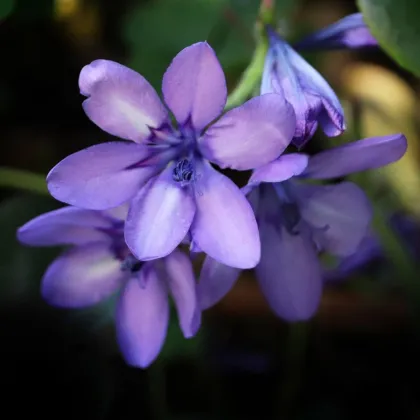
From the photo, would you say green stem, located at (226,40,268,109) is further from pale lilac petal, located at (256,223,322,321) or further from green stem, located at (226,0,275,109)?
pale lilac petal, located at (256,223,322,321)

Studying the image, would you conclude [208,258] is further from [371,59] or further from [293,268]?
[371,59]

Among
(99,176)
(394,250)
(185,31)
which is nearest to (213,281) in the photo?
(99,176)

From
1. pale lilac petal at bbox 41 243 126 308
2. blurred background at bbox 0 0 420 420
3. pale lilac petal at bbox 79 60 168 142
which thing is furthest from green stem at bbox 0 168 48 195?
pale lilac petal at bbox 79 60 168 142

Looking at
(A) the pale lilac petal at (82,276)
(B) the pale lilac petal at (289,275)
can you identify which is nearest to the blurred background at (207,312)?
(A) the pale lilac petal at (82,276)

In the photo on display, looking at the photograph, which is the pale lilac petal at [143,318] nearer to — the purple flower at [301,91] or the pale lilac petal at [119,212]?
the pale lilac petal at [119,212]

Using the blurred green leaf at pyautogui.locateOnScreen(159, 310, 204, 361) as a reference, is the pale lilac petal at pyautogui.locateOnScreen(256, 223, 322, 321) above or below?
above

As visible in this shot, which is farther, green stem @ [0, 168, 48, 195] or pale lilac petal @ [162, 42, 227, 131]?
green stem @ [0, 168, 48, 195]
